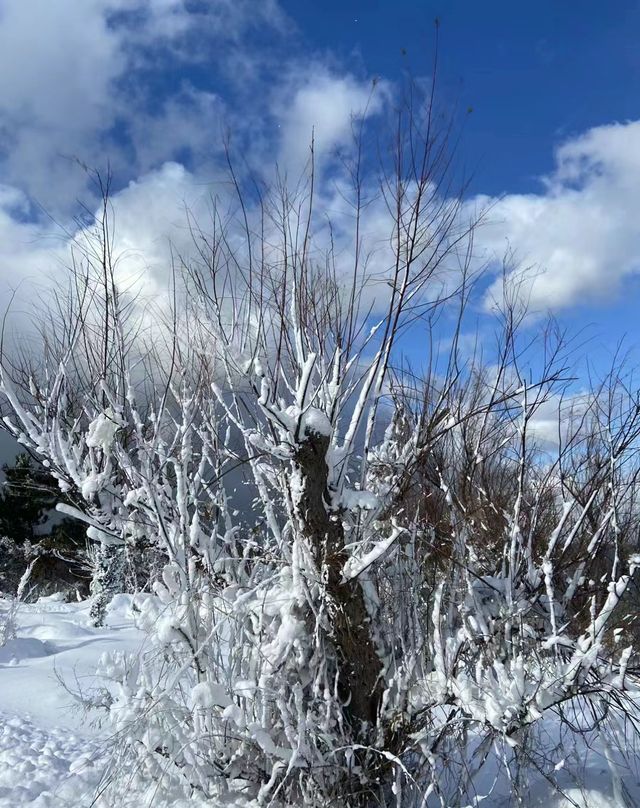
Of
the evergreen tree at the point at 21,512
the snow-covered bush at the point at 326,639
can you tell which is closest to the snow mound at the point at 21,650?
the snow-covered bush at the point at 326,639

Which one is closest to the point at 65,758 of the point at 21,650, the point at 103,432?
the point at 103,432

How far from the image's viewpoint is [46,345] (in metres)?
5.72

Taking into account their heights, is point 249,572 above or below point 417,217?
below

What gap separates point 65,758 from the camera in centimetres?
358

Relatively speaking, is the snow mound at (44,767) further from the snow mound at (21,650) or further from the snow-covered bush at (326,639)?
the snow mound at (21,650)

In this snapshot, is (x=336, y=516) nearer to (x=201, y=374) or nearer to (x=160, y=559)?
(x=201, y=374)

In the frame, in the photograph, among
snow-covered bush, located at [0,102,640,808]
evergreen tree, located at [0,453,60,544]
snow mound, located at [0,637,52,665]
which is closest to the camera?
snow-covered bush, located at [0,102,640,808]

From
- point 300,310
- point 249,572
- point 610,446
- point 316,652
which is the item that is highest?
point 300,310

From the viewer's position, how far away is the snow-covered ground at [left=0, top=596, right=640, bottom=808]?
284 centimetres

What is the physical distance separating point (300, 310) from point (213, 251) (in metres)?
0.63

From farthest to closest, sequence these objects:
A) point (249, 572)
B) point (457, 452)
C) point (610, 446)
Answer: point (457, 452) < point (610, 446) < point (249, 572)

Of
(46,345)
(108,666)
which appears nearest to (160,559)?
(46,345)

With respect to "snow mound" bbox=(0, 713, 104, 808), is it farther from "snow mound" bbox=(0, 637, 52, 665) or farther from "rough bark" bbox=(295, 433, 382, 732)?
"snow mound" bbox=(0, 637, 52, 665)

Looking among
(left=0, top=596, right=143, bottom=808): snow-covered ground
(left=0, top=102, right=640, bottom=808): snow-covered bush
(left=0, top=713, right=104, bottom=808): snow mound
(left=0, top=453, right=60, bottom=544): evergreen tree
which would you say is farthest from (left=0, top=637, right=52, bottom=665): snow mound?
(left=0, top=453, right=60, bottom=544): evergreen tree
